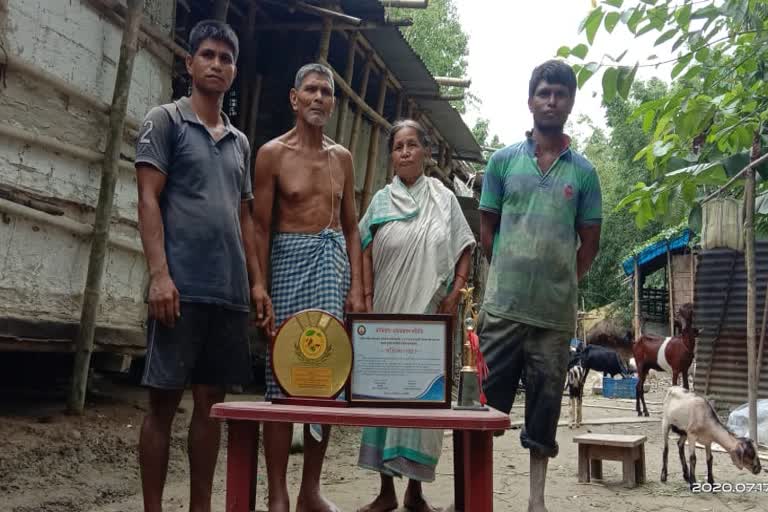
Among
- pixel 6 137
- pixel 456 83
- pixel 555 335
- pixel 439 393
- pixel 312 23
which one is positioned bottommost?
pixel 439 393

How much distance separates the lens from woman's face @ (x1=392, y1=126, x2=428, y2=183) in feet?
11.5

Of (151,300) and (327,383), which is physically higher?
(151,300)

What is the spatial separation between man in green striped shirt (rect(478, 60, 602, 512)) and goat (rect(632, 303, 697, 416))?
22.9ft

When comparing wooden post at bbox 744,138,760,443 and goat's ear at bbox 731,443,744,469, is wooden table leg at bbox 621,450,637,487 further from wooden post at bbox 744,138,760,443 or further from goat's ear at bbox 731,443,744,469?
wooden post at bbox 744,138,760,443

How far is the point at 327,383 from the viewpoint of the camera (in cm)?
233

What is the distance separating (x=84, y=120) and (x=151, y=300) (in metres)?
2.49

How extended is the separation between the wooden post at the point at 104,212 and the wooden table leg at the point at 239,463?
243cm

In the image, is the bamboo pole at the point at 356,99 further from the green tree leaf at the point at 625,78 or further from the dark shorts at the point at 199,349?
the dark shorts at the point at 199,349

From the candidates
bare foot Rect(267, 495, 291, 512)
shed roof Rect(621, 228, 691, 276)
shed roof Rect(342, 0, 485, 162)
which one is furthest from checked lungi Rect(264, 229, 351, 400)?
shed roof Rect(621, 228, 691, 276)

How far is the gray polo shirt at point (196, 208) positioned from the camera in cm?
267

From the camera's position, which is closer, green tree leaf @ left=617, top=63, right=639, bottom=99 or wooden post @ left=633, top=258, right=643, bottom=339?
green tree leaf @ left=617, top=63, right=639, bottom=99

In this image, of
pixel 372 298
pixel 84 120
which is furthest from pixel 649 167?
pixel 84 120

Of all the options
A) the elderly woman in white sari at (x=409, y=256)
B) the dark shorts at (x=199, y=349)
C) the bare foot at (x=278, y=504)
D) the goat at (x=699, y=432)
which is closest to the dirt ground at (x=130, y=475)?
the goat at (x=699, y=432)

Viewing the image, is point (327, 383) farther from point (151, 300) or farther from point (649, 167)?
point (649, 167)
